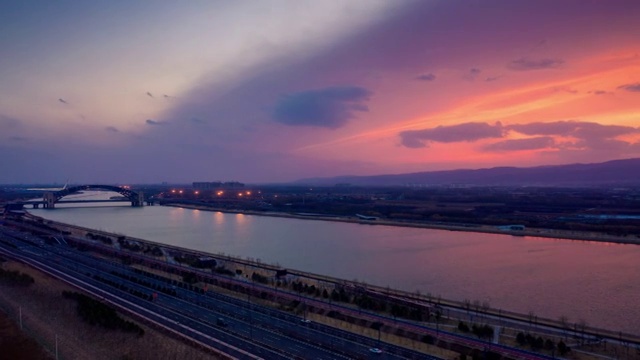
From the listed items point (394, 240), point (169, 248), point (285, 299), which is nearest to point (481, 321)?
point (285, 299)

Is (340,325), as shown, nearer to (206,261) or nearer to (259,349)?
(259,349)

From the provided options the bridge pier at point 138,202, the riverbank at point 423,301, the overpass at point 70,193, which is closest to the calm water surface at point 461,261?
the riverbank at point 423,301

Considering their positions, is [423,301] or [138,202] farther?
[138,202]

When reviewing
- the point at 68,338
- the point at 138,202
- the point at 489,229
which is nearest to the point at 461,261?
the point at 489,229

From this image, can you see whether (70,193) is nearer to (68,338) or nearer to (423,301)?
(68,338)

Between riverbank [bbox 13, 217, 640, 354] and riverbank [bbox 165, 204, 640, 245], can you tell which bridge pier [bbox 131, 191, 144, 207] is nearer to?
riverbank [bbox 165, 204, 640, 245]

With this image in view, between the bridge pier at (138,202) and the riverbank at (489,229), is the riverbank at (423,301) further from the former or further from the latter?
the bridge pier at (138,202)
